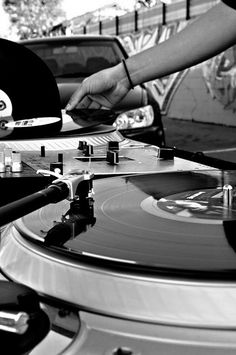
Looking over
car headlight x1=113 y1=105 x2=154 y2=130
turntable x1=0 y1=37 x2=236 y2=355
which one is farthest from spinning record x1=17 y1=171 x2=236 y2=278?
car headlight x1=113 y1=105 x2=154 y2=130

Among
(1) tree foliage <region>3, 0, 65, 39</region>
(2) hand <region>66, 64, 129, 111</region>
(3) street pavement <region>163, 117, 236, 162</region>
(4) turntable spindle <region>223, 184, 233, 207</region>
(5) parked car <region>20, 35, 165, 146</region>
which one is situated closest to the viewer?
(4) turntable spindle <region>223, 184, 233, 207</region>

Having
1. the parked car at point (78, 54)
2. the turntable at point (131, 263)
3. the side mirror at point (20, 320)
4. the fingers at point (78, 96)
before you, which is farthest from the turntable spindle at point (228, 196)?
the parked car at point (78, 54)

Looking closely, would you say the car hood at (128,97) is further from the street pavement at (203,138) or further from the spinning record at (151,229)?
the spinning record at (151,229)

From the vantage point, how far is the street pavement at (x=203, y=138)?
930 centimetres

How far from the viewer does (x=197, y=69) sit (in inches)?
587

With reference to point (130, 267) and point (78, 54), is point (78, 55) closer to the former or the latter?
point (78, 54)

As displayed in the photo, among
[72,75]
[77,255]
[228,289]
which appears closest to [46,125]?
[77,255]

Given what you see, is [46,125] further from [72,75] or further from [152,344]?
[72,75]

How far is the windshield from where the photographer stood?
20.5 ft

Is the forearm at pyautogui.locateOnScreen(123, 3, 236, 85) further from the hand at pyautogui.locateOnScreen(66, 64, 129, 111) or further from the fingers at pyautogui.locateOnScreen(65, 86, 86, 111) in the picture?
the fingers at pyautogui.locateOnScreen(65, 86, 86, 111)

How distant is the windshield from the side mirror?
222 inches

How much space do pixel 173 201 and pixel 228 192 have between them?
105 mm

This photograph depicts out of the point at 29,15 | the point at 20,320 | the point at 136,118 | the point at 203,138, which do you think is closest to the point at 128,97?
the point at 136,118

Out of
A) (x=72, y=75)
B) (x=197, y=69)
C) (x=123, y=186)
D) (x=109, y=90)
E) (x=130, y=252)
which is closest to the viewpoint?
(x=130, y=252)
